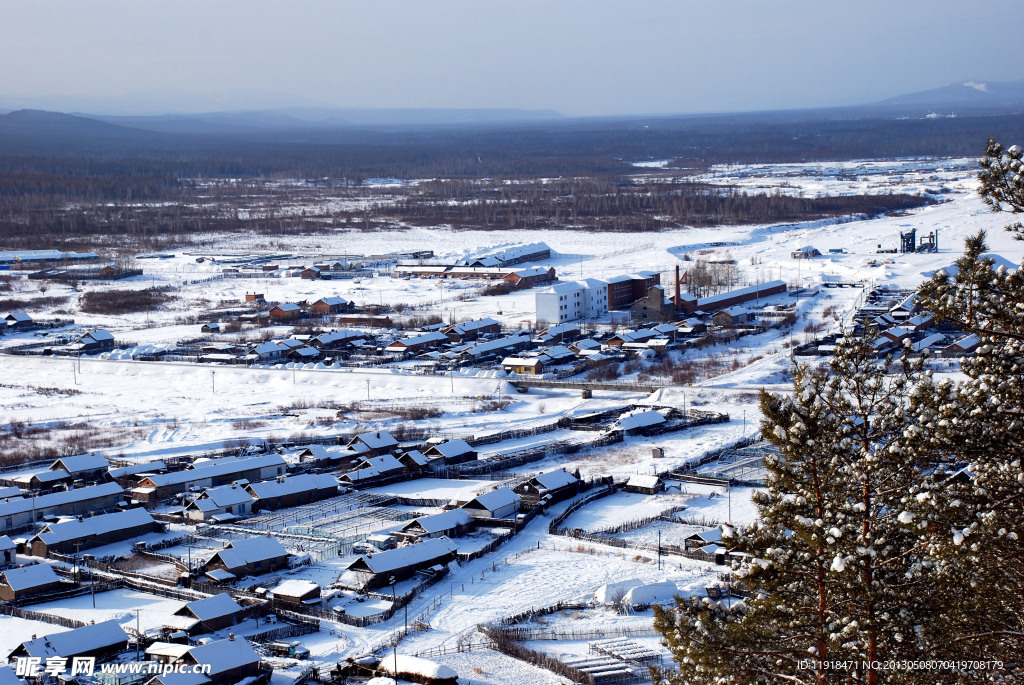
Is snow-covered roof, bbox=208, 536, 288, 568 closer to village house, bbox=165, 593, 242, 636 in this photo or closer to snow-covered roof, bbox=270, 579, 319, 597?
snow-covered roof, bbox=270, 579, 319, 597

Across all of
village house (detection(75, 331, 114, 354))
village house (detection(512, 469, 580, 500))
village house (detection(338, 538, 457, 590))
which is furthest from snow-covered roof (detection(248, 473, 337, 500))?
village house (detection(75, 331, 114, 354))

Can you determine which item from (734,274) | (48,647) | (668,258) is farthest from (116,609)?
(668,258)

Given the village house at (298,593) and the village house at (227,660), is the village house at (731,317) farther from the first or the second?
the village house at (227,660)

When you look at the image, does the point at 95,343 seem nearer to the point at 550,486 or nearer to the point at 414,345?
the point at 414,345

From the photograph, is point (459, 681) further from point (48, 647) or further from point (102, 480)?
point (102, 480)

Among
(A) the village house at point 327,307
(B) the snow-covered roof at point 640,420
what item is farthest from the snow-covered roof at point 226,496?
(A) the village house at point 327,307

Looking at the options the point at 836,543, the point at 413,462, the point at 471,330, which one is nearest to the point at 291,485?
the point at 413,462
